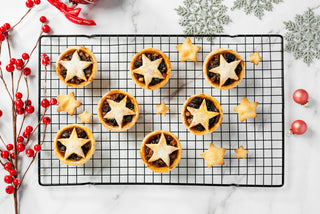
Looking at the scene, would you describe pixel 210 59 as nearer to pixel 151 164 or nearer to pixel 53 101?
pixel 151 164

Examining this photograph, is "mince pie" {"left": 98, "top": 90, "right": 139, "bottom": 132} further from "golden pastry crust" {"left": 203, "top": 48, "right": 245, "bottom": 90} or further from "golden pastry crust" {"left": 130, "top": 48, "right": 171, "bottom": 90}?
"golden pastry crust" {"left": 203, "top": 48, "right": 245, "bottom": 90}

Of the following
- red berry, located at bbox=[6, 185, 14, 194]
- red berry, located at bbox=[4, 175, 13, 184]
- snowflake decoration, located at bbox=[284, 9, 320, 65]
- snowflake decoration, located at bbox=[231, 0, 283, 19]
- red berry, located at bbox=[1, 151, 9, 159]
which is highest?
snowflake decoration, located at bbox=[231, 0, 283, 19]

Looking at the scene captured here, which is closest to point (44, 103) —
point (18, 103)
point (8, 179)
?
point (18, 103)

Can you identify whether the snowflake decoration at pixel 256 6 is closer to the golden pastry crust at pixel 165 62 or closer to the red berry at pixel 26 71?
the golden pastry crust at pixel 165 62

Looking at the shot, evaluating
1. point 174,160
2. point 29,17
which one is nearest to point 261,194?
point 174,160

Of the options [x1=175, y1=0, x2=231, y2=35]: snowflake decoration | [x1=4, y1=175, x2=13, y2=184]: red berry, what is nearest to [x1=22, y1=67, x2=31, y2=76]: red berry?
[x1=4, y1=175, x2=13, y2=184]: red berry
